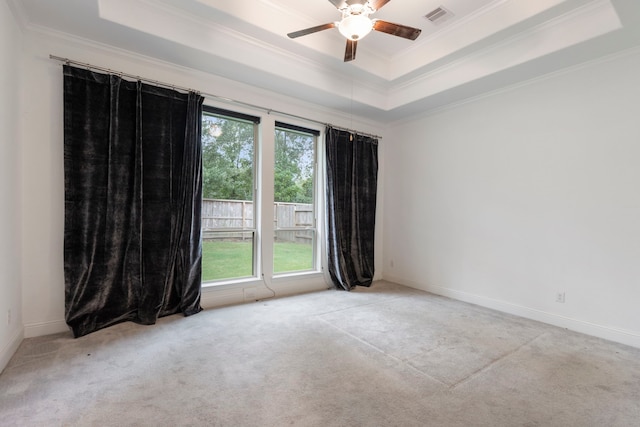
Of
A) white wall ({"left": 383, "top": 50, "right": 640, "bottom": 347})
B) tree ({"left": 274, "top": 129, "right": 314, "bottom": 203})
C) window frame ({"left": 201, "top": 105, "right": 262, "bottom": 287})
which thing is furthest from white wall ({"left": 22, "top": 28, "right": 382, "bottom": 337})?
white wall ({"left": 383, "top": 50, "right": 640, "bottom": 347})

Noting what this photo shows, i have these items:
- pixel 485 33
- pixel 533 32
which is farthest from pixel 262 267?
pixel 533 32

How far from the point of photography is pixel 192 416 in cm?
170

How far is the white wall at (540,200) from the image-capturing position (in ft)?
9.41

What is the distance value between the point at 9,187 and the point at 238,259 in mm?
2278

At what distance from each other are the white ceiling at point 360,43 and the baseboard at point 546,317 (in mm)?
2726

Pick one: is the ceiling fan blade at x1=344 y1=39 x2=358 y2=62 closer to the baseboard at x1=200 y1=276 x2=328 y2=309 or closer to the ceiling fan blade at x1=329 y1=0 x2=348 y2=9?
the ceiling fan blade at x1=329 y1=0 x2=348 y2=9

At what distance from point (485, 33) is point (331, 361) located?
3562mm

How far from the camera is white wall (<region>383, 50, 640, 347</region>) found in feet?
9.41

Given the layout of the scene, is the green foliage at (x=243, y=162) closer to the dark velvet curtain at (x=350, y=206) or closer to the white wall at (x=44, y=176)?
the dark velvet curtain at (x=350, y=206)

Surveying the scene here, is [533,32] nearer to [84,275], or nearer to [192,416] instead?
[192,416]

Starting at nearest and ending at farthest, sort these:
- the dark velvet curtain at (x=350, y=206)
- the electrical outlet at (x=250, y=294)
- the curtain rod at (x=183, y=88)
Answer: the curtain rod at (x=183, y=88) → the electrical outlet at (x=250, y=294) → the dark velvet curtain at (x=350, y=206)

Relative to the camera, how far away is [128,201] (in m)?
2.97

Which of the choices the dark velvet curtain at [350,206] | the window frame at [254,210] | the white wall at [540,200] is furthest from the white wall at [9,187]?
the white wall at [540,200]

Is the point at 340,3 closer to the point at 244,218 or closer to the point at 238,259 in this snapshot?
the point at 244,218
